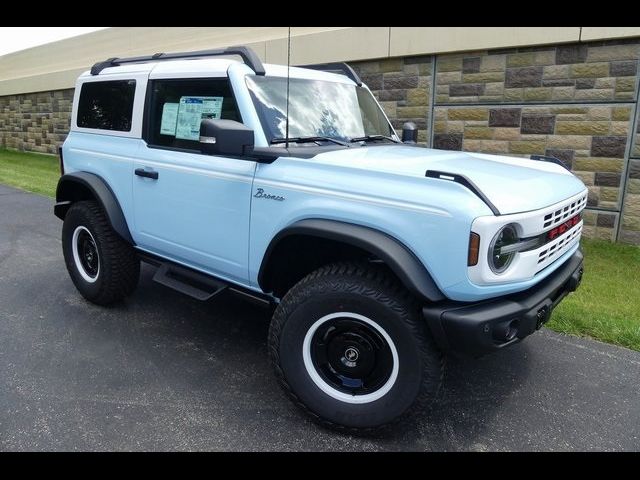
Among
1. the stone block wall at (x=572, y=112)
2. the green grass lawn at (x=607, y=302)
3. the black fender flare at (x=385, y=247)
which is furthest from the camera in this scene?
the stone block wall at (x=572, y=112)

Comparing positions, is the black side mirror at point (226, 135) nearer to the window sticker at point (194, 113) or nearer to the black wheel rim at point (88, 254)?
the window sticker at point (194, 113)

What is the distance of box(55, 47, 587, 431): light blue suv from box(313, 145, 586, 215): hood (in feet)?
0.05

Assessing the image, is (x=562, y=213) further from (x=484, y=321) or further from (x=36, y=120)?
(x=36, y=120)

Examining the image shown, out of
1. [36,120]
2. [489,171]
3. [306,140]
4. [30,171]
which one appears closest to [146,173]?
[306,140]

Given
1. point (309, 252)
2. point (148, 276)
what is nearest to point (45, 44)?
point (148, 276)

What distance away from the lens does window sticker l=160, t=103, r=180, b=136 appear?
11.9 ft

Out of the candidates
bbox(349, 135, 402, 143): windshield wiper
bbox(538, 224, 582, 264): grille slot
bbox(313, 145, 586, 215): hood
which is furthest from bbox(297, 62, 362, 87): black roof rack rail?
bbox(538, 224, 582, 264): grille slot

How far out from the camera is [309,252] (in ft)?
9.86

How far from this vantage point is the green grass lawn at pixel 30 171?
10883mm

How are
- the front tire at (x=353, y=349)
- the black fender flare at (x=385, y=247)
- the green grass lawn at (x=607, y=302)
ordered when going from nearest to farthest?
the black fender flare at (x=385, y=247) < the front tire at (x=353, y=349) < the green grass lawn at (x=607, y=302)

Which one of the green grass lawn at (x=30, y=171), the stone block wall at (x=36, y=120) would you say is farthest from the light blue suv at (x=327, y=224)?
the stone block wall at (x=36, y=120)

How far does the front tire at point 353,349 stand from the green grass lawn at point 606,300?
2071 mm

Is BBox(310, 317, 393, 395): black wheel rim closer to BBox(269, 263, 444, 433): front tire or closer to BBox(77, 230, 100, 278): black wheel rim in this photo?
BBox(269, 263, 444, 433): front tire

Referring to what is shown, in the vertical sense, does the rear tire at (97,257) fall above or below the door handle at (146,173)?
below
